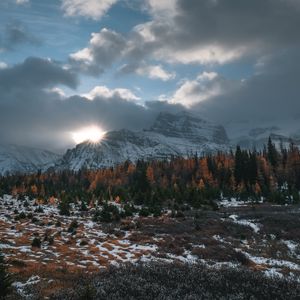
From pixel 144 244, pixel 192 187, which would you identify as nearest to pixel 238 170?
pixel 192 187

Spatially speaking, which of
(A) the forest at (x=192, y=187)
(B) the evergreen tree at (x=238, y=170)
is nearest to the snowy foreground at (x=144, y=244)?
(A) the forest at (x=192, y=187)

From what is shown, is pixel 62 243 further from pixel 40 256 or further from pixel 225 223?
pixel 225 223

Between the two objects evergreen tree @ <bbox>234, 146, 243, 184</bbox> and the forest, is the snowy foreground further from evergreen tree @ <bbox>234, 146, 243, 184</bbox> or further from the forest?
evergreen tree @ <bbox>234, 146, 243, 184</bbox>

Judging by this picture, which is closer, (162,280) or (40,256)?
(162,280)

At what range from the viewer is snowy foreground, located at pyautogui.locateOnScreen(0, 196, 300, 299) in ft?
78.5

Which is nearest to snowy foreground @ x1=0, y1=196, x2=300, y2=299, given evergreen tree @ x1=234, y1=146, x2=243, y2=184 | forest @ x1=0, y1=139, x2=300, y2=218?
forest @ x1=0, y1=139, x2=300, y2=218

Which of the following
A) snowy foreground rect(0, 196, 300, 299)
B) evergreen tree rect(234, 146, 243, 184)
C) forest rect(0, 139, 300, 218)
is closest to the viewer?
snowy foreground rect(0, 196, 300, 299)

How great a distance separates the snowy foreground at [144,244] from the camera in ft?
78.5

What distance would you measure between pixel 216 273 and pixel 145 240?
13217 millimetres

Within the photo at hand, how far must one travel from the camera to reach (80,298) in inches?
620

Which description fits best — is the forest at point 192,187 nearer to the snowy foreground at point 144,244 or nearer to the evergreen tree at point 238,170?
the evergreen tree at point 238,170

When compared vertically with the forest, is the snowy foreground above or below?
below

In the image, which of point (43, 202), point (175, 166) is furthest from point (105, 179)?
point (43, 202)

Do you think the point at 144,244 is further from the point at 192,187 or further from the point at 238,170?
the point at 238,170
